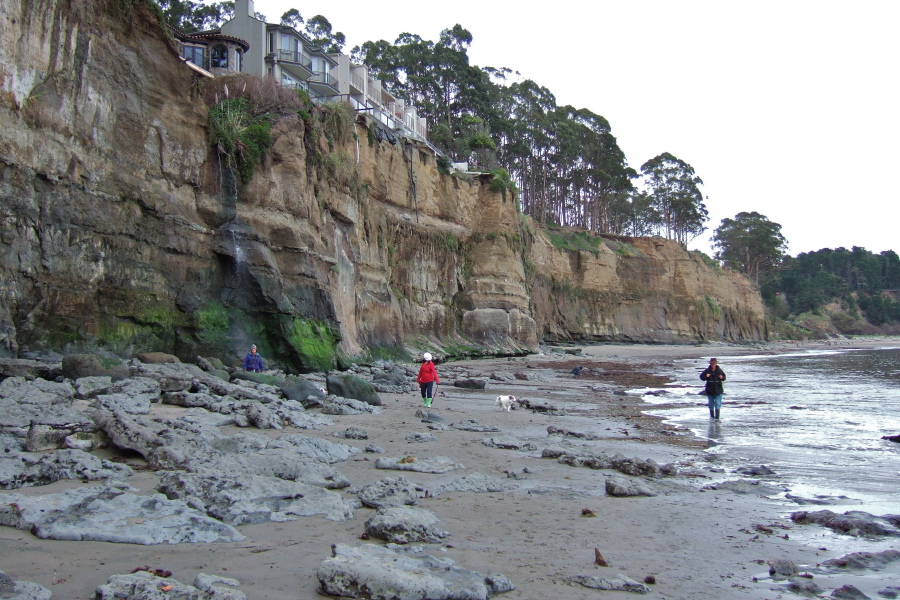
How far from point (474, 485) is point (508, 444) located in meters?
2.61

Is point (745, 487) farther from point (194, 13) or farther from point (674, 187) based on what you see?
point (674, 187)

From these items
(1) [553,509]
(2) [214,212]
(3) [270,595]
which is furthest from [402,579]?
(2) [214,212]

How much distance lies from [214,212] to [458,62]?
45.9 m

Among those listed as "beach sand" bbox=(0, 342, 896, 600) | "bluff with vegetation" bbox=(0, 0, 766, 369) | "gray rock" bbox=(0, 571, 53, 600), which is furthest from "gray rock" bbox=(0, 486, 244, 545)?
"bluff with vegetation" bbox=(0, 0, 766, 369)

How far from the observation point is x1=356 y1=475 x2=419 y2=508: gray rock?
5.30 metres

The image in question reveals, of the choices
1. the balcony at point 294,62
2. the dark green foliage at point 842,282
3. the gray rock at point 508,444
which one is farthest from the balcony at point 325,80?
the dark green foliage at point 842,282

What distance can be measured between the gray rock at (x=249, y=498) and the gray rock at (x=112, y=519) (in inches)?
7.3

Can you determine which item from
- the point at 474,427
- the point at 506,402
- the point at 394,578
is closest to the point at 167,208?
the point at 506,402

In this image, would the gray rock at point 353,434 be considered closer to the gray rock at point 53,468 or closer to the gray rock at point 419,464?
the gray rock at point 419,464

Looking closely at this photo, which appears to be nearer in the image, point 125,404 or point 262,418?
point 125,404

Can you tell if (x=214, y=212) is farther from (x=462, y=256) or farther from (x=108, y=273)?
(x=462, y=256)

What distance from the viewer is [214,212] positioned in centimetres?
1720

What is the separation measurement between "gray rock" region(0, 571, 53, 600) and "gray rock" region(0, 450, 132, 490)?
87.0 inches

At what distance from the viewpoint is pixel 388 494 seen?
215 inches
